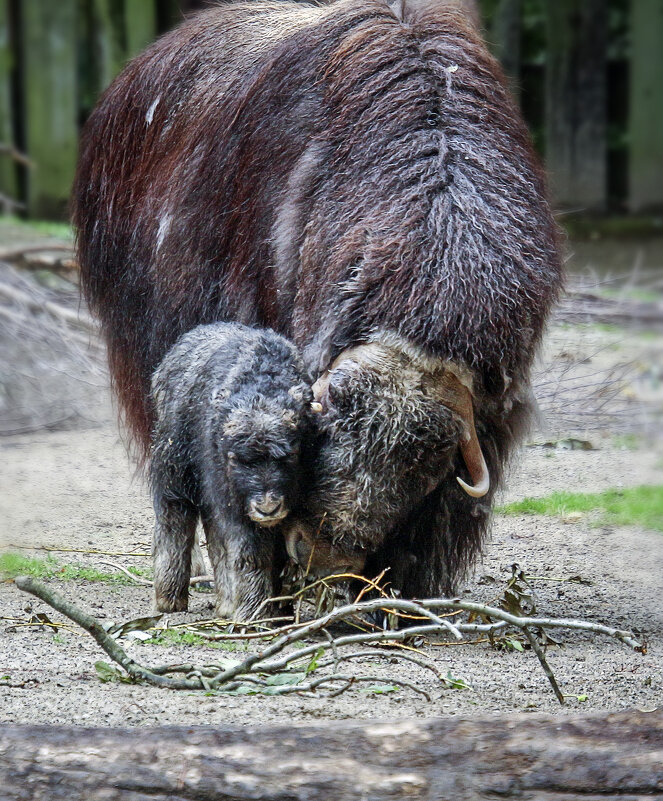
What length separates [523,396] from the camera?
12.8ft

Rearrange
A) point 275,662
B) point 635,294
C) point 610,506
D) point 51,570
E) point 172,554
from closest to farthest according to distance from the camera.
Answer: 1. point 275,662
2. point 172,554
3. point 51,570
4. point 610,506
5. point 635,294

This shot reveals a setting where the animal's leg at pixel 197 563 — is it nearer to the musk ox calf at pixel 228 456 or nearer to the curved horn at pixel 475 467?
the musk ox calf at pixel 228 456

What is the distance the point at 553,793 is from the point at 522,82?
10691mm

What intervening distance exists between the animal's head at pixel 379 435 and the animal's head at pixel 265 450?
10cm

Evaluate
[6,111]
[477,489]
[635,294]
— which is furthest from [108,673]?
[6,111]

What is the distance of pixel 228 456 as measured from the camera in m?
3.51

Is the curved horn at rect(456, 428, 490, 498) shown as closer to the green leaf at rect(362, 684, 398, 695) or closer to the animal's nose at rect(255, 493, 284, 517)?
the animal's nose at rect(255, 493, 284, 517)

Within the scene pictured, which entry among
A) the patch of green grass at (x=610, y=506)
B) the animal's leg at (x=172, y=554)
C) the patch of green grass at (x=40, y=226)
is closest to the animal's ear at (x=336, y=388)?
the animal's leg at (x=172, y=554)

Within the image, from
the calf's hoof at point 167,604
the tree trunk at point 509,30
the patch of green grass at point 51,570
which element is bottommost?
the patch of green grass at point 51,570

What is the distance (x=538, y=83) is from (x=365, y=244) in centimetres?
954

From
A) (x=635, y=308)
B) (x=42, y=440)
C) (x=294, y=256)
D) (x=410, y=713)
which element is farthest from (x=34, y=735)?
(x=635, y=308)

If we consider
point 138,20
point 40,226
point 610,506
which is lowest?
point 610,506

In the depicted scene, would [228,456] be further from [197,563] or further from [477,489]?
[197,563]

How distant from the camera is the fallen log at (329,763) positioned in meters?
2.38
